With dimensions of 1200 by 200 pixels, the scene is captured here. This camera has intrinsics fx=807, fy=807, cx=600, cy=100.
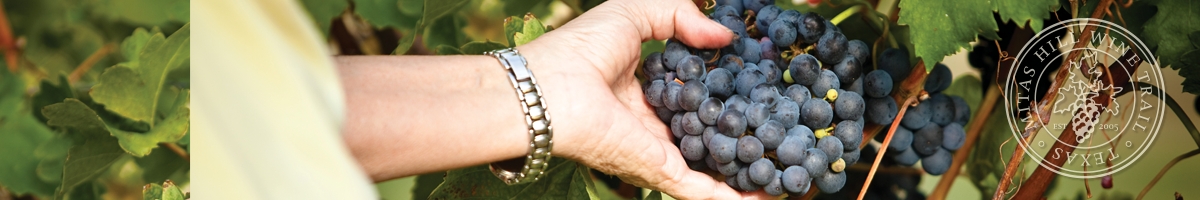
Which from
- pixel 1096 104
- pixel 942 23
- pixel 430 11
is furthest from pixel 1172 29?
pixel 430 11

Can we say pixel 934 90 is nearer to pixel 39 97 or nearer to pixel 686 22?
pixel 686 22

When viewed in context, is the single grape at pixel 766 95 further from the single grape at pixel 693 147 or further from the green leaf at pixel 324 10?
the green leaf at pixel 324 10

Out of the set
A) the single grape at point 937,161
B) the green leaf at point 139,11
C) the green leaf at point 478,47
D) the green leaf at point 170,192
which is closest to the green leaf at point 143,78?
the green leaf at point 139,11

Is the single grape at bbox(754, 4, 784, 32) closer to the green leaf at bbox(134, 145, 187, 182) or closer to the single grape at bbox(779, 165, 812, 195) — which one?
the single grape at bbox(779, 165, 812, 195)

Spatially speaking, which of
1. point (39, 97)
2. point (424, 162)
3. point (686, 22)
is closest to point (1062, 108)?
point (686, 22)

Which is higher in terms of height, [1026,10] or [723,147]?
[1026,10]

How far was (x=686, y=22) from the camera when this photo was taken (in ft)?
2.42

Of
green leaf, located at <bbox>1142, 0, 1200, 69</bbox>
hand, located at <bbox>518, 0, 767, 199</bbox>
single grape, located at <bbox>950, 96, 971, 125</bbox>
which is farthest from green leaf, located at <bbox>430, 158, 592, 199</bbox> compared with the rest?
green leaf, located at <bbox>1142, 0, 1200, 69</bbox>

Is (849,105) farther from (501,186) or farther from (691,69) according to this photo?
(501,186)

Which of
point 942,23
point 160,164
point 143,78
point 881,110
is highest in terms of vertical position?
point 942,23

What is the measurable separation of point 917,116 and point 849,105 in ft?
0.40

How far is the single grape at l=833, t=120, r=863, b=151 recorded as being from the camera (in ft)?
2.35

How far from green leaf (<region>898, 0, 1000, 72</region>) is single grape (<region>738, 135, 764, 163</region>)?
15cm

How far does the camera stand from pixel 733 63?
727 mm
